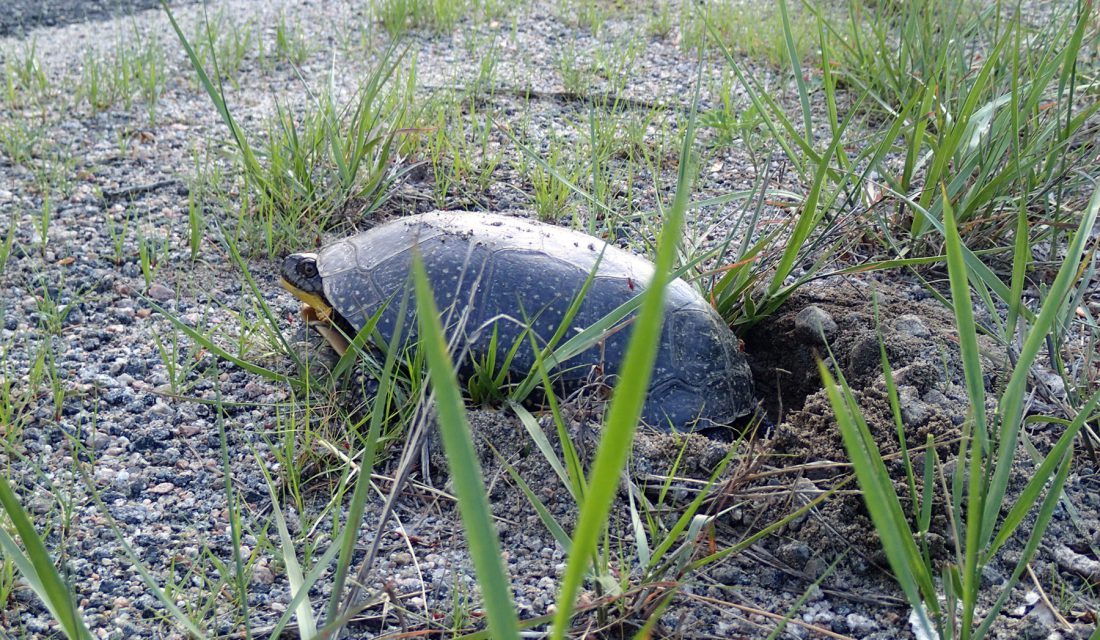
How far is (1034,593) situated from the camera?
1522mm

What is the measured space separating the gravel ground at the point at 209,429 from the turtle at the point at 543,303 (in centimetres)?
17

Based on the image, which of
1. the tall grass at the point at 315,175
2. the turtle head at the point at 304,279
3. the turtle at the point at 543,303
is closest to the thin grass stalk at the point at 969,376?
the turtle at the point at 543,303

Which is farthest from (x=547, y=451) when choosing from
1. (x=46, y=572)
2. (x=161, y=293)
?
(x=161, y=293)

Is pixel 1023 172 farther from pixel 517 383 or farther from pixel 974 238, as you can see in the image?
pixel 517 383

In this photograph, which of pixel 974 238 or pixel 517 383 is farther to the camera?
pixel 974 238

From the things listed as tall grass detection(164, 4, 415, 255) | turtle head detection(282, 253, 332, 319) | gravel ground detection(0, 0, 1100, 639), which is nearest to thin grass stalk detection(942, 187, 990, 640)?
gravel ground detection(0, 0, 1100, 639)

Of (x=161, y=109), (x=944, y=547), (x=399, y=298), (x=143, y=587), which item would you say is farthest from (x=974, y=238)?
(x=161, y=109)

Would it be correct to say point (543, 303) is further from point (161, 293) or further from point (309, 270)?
point (161, 293)

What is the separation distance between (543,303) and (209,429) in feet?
2.63

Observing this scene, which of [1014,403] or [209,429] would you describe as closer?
[1014,403]

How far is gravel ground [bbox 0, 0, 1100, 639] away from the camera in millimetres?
1537

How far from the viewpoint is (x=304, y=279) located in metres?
2.42

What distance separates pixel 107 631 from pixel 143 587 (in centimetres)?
10

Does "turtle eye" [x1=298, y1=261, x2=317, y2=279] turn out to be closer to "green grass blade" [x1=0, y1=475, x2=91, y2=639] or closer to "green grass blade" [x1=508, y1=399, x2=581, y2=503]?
"green grass blade" [x1=508, y1=399, x2=581, y2=503]
